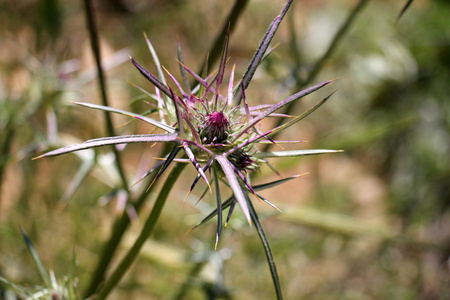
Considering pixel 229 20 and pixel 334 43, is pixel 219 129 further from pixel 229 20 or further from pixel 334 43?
pixel 334 43

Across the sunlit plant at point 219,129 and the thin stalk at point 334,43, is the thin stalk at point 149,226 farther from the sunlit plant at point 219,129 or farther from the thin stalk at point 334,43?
the thin stalk at point 334,43

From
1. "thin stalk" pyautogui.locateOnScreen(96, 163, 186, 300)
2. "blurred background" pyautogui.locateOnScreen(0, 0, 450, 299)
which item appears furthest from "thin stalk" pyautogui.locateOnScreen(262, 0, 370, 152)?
"thin stalk" pyautogui.locateOnScreen(96, 163, 186, 300)

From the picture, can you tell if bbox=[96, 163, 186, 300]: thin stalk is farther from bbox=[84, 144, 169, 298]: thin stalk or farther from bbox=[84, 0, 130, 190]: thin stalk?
bbox=[84, 0, 130, 190]: thin stalk

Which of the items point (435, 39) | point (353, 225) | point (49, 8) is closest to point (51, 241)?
point (49, 8)

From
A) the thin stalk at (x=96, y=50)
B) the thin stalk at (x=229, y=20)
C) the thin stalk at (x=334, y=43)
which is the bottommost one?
the thin stalk at (x=96, y=50)

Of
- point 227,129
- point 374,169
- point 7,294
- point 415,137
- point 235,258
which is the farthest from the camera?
point 374,169

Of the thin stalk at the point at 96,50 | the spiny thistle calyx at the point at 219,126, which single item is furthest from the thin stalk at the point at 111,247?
the spiny thistle calyx at the point at 219,126

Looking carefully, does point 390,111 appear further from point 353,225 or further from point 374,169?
point 353,225

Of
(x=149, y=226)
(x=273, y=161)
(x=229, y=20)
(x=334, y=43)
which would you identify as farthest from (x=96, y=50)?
(x=273, y=161)
